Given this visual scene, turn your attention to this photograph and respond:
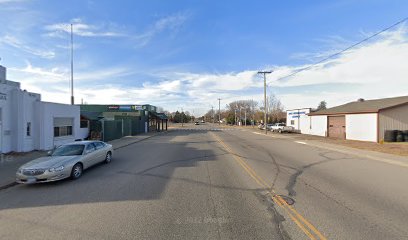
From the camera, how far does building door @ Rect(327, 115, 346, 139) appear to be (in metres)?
29.0

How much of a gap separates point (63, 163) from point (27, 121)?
32.3ft

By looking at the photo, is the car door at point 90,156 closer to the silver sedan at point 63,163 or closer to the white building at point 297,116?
the silver sedan at point 63,163

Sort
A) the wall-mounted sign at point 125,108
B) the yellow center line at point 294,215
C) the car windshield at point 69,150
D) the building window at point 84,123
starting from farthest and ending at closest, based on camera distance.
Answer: the wall-mounted sign at point 125,108 → the building window at point 84,123 → the car windshield at point 69,150 → the yellow center line at point 294,215

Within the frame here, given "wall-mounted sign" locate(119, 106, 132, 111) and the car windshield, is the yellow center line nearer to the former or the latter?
the car windshield

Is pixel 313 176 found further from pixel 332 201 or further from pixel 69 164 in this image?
pixel 69 164

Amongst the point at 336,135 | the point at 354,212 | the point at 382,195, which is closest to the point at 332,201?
the point at 354,212

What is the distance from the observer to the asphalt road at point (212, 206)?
4.45m

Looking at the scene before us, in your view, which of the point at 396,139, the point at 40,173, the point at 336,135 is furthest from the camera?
the point at 336,135

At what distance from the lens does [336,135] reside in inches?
1197

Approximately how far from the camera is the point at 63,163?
8.43 meters

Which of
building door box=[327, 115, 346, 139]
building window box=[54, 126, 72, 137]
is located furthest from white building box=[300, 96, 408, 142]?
building window box=[54, 126, 72, 137]

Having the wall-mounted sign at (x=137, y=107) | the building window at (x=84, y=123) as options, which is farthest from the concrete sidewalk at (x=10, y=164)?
the wall-mounted sign at (x=137, y=107)

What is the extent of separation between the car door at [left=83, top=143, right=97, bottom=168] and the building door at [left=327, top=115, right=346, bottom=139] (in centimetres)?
2753

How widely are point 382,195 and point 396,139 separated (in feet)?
69.1
